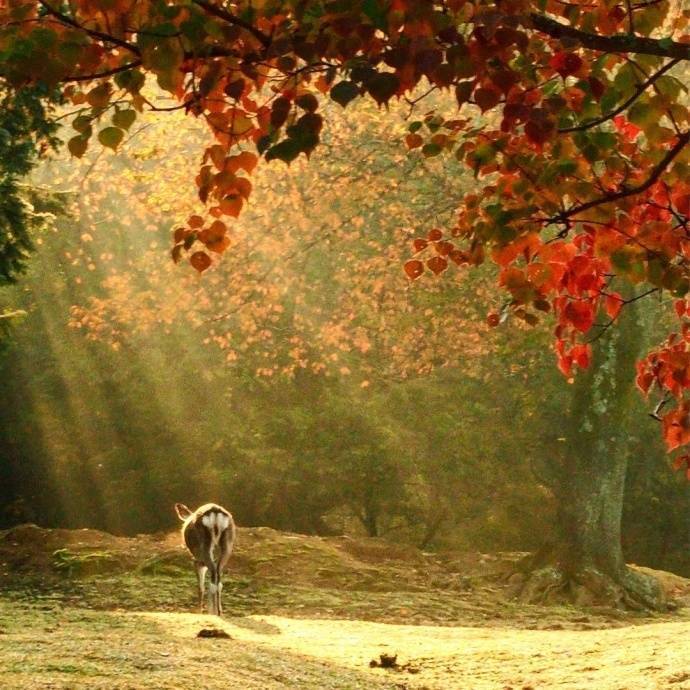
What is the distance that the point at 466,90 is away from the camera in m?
4.50

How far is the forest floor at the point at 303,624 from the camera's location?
8.43 m

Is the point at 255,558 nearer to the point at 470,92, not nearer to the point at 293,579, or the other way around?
the point at 293,579

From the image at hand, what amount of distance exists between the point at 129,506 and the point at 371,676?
1848 cm

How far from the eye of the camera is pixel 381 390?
26.4 meters

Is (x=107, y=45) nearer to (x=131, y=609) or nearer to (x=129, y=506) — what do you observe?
(x=131, y=609)

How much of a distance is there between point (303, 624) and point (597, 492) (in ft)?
23.4

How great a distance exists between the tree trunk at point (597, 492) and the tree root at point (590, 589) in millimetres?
16

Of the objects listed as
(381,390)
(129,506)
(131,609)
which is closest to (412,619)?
(131,609)

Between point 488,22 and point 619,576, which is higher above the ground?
point 488,22

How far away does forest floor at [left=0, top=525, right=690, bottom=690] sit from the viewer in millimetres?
8430

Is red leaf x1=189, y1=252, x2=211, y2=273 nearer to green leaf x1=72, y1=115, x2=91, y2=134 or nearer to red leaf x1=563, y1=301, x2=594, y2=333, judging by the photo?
green leaf x1=72, y1=115, x2=91, y2=134

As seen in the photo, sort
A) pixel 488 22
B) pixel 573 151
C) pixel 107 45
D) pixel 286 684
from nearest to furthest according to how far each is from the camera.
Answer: pixel 488 22, pixel 107 45, pixel 573 151, pixel 286 684

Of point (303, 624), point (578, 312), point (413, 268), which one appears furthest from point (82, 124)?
point (303, 624)

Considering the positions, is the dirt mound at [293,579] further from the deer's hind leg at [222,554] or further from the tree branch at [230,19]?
the tree branch at [230,19]
